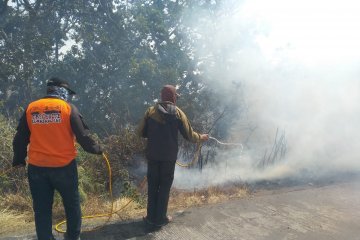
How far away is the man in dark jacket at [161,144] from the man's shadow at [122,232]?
15 cm

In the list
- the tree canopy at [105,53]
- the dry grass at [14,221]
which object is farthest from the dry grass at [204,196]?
the tree canopy at [105,53]

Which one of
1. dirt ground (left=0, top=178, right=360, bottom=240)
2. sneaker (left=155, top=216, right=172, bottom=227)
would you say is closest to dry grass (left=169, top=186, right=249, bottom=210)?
dirt ground (left=0, top=178, right=360, bottom=240)

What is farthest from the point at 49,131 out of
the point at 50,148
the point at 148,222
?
the point at 148,222

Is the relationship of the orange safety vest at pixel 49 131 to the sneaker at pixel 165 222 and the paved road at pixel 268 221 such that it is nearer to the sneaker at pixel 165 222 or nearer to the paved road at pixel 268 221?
the paved road at pixel 268 221

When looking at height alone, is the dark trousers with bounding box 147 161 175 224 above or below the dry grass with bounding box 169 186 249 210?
above

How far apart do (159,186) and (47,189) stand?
1.56m

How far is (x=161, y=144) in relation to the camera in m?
4.91

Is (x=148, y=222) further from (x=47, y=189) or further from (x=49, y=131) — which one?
(x=49, y=131)

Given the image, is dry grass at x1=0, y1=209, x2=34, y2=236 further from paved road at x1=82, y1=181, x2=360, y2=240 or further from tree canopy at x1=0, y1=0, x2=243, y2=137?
tree canopy at x1=0, y1=0, x2=243, y2=137

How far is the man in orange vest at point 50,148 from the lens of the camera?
399 cm

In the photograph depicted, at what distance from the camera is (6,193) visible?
19.9 ft

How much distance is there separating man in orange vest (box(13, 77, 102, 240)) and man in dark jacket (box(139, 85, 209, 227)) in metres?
0.96

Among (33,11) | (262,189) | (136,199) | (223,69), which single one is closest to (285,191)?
(262,189)

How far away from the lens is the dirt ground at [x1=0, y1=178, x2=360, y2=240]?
4902 millimetres
